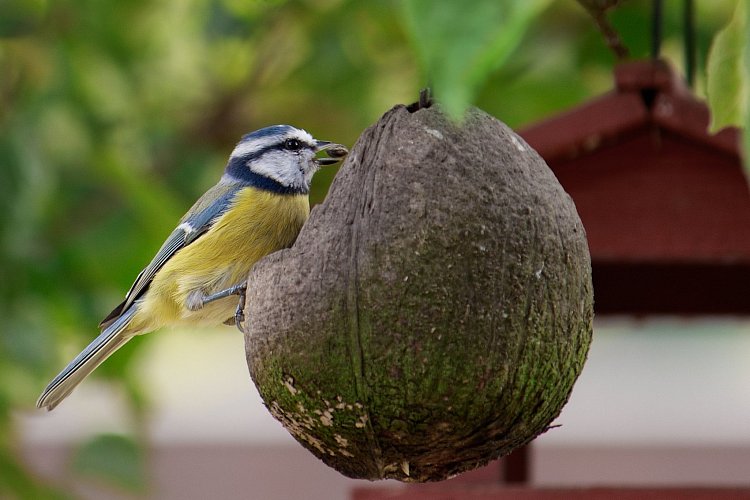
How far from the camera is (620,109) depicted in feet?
7.21

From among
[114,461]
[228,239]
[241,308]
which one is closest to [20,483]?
[114,461]

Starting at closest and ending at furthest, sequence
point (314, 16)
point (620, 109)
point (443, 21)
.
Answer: point (443, 21) → point (620, 109) → point (314, 16)

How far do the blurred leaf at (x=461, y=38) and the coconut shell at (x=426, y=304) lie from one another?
736 mm

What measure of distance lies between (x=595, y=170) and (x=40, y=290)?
245 centimetres

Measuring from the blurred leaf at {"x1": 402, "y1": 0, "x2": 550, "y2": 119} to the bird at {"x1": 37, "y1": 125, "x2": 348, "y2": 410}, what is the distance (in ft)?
3.86

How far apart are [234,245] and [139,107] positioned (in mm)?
2289

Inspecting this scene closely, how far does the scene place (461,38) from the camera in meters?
0.85

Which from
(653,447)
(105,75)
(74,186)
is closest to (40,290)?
(74,186)

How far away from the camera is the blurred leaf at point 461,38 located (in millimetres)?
823

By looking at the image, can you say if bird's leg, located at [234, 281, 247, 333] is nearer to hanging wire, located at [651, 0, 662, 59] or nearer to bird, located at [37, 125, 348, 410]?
bird, located at [37, 125, 348, 410]

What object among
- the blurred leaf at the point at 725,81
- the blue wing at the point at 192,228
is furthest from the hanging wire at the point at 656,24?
the blue wing at the point at 192,228

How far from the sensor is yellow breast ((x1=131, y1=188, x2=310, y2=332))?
2.14m

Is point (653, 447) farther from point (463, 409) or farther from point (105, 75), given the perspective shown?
point (463, 409)

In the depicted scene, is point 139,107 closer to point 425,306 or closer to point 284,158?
point 284,158
